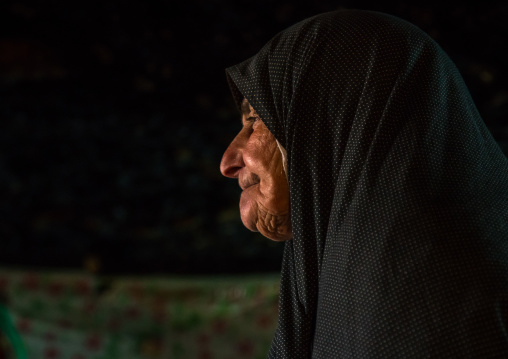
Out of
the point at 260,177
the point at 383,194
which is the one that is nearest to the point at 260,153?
the point at 260,177

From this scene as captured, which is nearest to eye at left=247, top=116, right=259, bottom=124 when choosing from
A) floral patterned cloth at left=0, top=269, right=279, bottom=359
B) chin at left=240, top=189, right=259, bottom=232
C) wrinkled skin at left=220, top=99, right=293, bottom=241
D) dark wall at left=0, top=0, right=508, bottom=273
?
wrinkled skin at left=220, top=99, right=293, bottom=241

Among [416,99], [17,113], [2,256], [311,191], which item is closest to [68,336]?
[2,256]

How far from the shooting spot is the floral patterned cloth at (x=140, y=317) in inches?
107

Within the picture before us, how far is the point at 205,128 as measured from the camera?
246cm

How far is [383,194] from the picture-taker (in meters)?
0.72

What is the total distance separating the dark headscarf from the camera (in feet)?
2.19

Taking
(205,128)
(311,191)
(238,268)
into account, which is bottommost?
(238,268)

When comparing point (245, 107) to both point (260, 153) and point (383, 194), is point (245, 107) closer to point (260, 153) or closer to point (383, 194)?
point (260, 153)

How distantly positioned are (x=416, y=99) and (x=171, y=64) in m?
1.56

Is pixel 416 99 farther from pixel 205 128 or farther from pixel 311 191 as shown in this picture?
pixel 205 128

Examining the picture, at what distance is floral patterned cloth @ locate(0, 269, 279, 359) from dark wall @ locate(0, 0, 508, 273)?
0.12m

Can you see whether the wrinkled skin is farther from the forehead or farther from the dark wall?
the dark wall

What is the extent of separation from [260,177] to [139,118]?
1542mm

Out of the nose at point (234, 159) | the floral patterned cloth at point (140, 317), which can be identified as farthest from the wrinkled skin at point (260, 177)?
the floral patterned cloth at point (140, 317)
